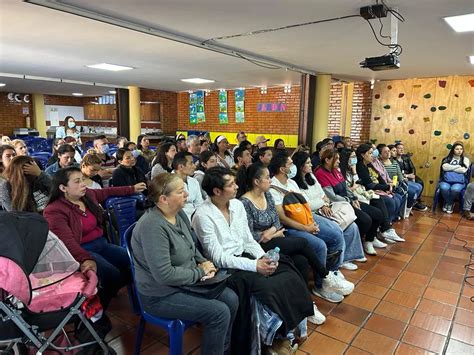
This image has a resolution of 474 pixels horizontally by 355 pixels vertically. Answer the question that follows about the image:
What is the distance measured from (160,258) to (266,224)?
113 cm

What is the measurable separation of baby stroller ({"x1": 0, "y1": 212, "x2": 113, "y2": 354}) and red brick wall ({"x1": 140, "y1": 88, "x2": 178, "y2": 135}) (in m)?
9.70

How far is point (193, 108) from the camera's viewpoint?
36.0 ft

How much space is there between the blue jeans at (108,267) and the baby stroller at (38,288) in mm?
228

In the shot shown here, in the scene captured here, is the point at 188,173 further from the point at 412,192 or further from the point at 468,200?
the point at 468,200

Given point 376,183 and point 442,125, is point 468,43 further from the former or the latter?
point 442,125

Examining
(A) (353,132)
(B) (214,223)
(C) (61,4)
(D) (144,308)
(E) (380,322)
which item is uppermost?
(C) (61,4)

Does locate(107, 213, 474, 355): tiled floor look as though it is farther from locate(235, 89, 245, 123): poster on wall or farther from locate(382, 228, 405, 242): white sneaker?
locate(235, 89, 245, 123): poster on wall

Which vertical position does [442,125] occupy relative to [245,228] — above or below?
above

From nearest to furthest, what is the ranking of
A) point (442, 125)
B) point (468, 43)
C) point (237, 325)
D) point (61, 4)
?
point (237, 325) < point (61, 4) < point (468, 43) < point (442, 125)

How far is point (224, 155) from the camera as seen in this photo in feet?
19.5

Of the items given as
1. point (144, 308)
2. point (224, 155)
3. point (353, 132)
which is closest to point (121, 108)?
point (224, 155)

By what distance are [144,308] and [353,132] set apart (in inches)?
276

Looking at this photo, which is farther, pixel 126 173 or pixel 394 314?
pixel 126 173

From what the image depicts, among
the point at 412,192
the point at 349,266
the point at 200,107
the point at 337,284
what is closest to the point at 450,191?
the point at 412,192
